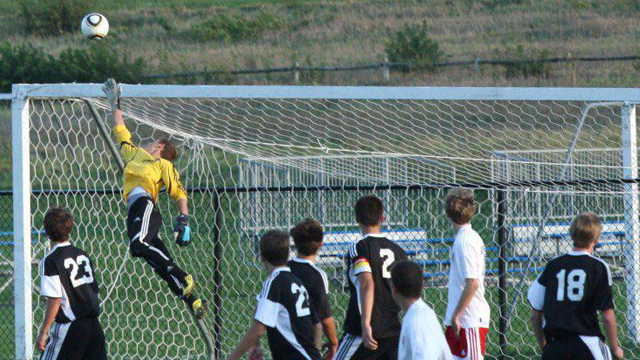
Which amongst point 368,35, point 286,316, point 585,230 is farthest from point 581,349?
point 368,35

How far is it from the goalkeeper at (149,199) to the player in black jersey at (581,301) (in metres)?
2.75

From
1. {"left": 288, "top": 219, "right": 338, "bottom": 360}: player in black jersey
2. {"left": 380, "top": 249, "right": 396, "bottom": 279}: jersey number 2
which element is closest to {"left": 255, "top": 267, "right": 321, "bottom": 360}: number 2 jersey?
{"left": 288, "top": 219, "right": 338, "bottom": 360}: player in black jersey

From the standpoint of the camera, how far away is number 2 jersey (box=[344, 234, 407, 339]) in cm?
555

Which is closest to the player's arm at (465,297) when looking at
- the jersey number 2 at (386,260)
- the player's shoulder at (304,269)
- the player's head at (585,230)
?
the jersey number 2 at (386,260)

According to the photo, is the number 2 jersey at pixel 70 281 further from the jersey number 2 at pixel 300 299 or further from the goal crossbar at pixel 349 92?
the jersey number 2 at pixel 300 299

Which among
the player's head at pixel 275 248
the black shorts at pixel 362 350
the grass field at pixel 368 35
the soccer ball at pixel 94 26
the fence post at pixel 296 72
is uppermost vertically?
the grass field at pixel 368 35

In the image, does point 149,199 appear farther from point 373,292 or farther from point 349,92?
point 373,292

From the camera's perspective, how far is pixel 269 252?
16.5ft

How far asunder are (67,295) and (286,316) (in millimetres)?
1808

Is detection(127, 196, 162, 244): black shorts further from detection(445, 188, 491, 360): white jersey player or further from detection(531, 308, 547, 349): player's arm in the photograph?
detection(531, 308, 547, 349): player's arm

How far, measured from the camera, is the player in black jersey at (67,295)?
6.02 meters

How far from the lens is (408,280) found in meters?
4.63

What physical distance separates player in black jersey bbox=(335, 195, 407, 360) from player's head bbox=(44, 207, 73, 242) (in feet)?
6.12

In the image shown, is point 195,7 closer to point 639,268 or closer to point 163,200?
point 163,200
